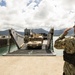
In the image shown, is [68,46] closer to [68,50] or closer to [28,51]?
[68,50]

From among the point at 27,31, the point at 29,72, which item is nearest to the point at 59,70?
the point at 29,72

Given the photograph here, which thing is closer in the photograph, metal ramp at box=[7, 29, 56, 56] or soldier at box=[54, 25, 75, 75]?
soldier at box=[54, 25, 75, 75]

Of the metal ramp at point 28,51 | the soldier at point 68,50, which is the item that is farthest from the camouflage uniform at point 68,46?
→ the metal ramp at point 28,51

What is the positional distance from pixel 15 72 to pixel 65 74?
4.59 metres

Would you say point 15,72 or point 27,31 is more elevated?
point 27,31

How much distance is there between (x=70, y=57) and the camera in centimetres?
353

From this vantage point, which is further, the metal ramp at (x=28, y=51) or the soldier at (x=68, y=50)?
the metal ramp at (x=28, y=51)

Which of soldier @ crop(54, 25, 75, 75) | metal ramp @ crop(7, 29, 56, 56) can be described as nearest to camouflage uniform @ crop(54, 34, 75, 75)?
soldier @ crop(54, 25, 75, 75)

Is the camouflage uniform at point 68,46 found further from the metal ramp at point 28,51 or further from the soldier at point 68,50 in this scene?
the metal ramp at point 28,51

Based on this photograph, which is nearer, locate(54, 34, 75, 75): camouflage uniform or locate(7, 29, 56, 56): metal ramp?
locate(54, 34, 75, 75): camouflage uniform

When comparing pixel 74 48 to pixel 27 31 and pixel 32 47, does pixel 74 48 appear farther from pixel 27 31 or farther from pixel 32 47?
pixel 27 31

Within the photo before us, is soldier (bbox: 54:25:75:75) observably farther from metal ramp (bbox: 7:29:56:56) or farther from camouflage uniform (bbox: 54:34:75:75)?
metal ramp (bbox: 7:29:56:56)

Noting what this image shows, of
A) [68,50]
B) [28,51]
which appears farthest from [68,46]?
[28,51]

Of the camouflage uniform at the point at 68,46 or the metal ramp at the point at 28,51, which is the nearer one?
the camouflage uniform at the point at 68,46
